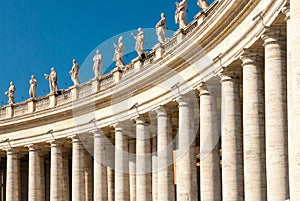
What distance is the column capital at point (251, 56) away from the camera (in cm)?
5978

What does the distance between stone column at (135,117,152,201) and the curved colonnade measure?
113 millimetres

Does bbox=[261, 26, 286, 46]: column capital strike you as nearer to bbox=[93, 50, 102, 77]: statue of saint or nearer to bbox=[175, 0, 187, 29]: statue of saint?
bbox=[175, 0, 187, 29]: statue of saint

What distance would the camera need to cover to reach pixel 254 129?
58.8 meters

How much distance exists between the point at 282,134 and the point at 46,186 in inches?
2916

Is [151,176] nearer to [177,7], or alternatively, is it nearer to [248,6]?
[177,7]

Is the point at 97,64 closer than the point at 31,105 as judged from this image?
Yes

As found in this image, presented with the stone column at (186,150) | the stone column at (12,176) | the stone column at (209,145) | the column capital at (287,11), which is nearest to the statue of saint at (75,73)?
the stone column at (12,176)

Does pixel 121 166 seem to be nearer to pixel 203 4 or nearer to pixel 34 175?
pixel 34 175

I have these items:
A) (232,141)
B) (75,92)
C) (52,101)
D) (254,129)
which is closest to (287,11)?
(254,129)

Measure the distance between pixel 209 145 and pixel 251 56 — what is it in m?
13.6

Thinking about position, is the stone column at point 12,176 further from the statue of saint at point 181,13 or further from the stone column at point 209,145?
the stone column at point 209,145

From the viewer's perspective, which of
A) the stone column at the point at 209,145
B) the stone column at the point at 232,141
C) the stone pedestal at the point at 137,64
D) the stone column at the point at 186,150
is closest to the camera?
the stone column at the point at 232,141

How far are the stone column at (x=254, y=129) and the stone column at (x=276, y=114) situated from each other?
4.33m

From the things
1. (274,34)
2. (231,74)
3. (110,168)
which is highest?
(274,34)
